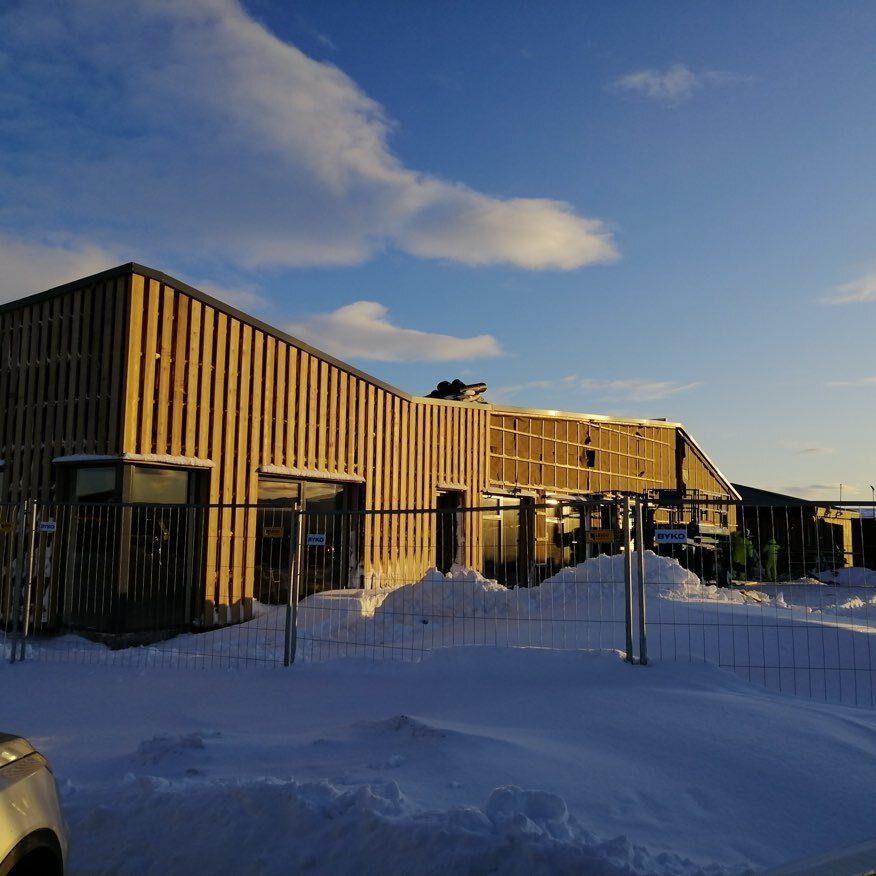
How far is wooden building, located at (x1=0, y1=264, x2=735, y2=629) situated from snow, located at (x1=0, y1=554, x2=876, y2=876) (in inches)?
101

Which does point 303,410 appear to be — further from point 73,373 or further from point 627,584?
point 627,584

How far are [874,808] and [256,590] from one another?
11.1 meters

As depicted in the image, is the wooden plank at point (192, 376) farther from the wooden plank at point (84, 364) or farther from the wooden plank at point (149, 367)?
the wooden plank at point (84, 364)

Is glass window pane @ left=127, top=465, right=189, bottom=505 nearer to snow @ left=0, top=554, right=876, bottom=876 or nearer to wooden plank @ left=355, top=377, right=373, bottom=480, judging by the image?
snow @ left=0, top=554, right=876, bottom=876

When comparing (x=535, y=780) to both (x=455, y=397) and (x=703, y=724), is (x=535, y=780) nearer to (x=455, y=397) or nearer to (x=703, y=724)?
(x=703, y=724)

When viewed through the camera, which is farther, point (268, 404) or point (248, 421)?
point (268, 404)

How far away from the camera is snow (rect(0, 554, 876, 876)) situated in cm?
421

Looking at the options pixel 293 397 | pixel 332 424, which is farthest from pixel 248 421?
pixel 332 424

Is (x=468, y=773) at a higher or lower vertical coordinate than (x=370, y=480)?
lower

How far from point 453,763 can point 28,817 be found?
3027mm

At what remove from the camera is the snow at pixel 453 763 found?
4211 millimetres

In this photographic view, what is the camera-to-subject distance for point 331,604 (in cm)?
1366

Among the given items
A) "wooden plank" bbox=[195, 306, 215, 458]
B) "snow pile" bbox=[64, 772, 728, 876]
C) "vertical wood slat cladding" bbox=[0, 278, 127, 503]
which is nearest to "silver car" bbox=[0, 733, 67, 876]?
"snow pile" bbox=[64, 772, 728, 876]

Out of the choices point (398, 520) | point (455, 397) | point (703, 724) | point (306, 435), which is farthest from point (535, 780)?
point (455, 397)
